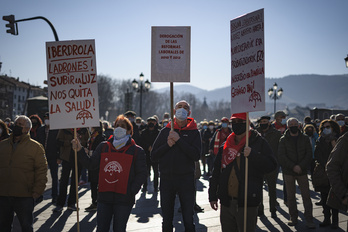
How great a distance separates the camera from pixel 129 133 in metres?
4.36

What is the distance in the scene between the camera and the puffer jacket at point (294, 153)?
6368 mm

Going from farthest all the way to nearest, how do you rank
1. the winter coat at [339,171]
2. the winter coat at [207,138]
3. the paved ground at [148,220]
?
1. the winter coat at [207,138]
2. the paved ground at [148,220]
3. the winter coat at [339,171]

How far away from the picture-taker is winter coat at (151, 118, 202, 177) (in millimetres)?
4566

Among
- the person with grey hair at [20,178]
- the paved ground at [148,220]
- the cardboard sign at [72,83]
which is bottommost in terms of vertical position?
the paved ground at [148,220]

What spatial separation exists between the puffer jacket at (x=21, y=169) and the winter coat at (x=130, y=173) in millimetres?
692

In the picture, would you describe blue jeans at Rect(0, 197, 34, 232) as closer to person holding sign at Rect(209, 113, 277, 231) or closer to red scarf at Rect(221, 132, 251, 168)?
person holding sign at Rect(209, 113, 277, 231)

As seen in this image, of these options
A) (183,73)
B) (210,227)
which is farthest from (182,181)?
(210,227)

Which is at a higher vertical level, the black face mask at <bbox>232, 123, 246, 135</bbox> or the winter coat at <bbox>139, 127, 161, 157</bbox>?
the black face mask at <bbox>232, 123, 246, 135</bbox>

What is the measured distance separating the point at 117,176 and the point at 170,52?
1.85 meters

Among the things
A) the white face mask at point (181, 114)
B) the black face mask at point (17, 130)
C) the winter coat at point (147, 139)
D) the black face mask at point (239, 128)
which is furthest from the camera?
the winter coat at point (147, 139)

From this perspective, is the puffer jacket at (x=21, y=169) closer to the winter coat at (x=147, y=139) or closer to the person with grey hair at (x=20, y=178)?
the person with grey hair at (x=20, y=178)

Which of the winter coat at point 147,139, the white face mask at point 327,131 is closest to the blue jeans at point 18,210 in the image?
the white face mask at point 327,131

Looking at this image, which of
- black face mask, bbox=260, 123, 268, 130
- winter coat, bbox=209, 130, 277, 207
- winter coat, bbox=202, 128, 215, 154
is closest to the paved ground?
black face mask, bbox=260, 123, 268, 130

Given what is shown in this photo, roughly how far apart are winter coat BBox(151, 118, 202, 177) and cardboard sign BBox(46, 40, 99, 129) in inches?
37.8
